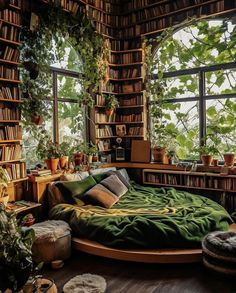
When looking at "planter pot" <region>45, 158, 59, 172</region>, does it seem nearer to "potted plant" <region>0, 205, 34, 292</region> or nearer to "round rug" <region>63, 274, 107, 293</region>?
"round rug" <region>63, 274, 107, 293</region>

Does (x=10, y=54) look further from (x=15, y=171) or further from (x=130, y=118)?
(x=130, y=118)

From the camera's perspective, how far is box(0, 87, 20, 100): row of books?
3.77 m

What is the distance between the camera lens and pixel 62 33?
15.0 ft

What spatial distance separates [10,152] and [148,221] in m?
2.06

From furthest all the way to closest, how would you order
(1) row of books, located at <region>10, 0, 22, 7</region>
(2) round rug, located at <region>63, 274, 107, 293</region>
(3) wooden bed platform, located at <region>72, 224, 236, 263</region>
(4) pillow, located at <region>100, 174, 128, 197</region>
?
1. (4) pillow, located at <region>100, 174, 128, 197</region>
2. (1) row of books, located at <region>10, 0, 22, 7</region>
3. (3) wooden bed platform, located at <region>72, 224, 236, 263</region>
4. (2) round rug, located at <region>63, 274, 107, 293</region>

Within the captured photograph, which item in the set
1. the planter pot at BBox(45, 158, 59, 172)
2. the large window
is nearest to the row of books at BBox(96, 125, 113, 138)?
the large window

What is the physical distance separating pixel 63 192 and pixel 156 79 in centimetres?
295

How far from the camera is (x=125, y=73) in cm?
580

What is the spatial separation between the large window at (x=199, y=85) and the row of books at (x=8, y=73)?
104 inches

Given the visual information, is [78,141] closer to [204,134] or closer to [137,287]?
[204,134]

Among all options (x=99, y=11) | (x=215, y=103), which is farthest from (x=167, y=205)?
(x=99, y=11)

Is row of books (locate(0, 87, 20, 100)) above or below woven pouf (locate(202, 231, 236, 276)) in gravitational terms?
above

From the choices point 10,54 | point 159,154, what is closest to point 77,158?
point 159,154

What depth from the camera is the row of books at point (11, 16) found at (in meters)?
3.73
